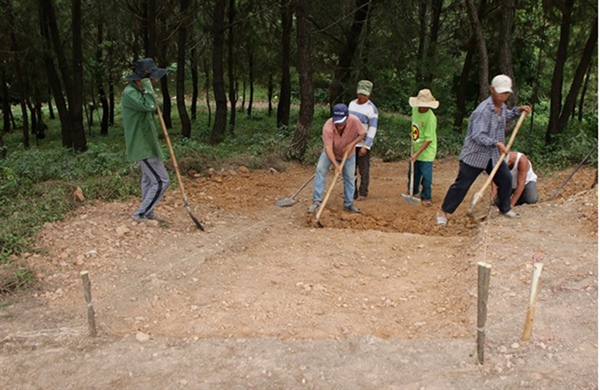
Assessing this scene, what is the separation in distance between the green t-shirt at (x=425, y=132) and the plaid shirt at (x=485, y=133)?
1102 mm

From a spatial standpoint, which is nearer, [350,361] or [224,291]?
[350,361]

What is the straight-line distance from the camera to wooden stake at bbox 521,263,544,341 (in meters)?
3.34

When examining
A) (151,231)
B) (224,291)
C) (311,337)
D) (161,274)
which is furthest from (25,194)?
(311,337)

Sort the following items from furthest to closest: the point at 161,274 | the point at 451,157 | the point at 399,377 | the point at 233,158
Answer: the point at 451,157 → the point at 233,158 → the point at 161,274 → the point at 399,377

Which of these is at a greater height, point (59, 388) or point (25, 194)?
point (25, 194)

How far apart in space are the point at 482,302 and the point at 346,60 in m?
12.8

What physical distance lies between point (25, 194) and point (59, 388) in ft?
14.9

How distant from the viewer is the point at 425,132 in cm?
726

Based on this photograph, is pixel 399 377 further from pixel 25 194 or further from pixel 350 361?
pixel 25 194

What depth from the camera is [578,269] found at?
15.1 feet

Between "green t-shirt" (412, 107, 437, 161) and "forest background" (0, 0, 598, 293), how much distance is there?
3231 mm

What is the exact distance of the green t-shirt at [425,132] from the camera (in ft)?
23.8

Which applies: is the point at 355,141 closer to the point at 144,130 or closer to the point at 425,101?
the point at 425,101

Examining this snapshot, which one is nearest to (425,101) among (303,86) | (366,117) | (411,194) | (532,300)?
(366,117)
